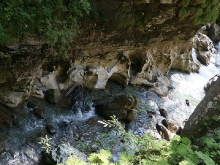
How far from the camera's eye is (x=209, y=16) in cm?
973

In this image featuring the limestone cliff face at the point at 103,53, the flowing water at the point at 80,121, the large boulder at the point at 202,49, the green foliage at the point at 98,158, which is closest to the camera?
the green foliage at the point at 98,158

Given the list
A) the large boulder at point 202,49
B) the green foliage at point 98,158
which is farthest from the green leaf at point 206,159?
the large boulder at point 202,49

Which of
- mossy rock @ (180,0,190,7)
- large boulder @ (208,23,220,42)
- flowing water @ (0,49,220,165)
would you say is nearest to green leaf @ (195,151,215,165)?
flowing water @ (0,49,220,165)

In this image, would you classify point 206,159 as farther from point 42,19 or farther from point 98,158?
point 42,19

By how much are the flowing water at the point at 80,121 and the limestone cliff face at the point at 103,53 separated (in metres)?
0.53

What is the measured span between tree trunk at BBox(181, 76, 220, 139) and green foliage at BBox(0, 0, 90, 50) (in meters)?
4.02

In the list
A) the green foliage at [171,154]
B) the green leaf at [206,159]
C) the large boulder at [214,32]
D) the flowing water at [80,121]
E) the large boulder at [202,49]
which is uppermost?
the large boulder at [214,32]

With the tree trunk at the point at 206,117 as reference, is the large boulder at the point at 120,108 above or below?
below

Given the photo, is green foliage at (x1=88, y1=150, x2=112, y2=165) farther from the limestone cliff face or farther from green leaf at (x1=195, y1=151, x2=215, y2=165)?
the limestone cliff face

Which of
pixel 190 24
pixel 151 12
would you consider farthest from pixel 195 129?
pixel 190 24

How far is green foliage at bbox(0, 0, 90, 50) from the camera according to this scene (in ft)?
16.4

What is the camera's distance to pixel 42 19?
555 centimetres

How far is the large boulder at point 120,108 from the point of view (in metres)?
8.55

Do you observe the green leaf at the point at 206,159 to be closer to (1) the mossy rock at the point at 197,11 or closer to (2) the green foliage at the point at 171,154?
(2) the green foliage at the point at 171,154
